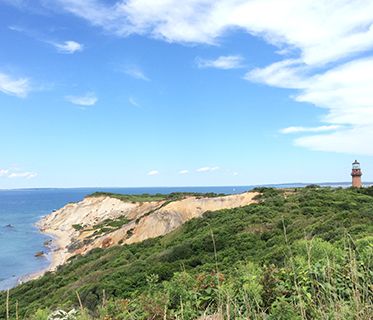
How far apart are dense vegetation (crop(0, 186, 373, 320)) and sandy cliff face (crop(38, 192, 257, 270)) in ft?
21.8

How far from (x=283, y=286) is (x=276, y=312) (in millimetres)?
1133

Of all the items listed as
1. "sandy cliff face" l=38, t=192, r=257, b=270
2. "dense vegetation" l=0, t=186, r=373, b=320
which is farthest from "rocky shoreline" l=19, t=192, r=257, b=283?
"dense vegetation" l=0, t=186, r=373, b=320

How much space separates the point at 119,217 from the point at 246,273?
69.1 meters

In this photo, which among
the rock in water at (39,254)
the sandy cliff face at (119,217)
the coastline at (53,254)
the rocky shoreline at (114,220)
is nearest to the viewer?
the sandy cliff face at (119,217)

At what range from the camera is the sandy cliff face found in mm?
43138

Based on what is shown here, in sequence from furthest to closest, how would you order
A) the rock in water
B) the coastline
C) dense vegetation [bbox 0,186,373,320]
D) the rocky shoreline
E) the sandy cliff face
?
the rock in water
the coastline
the rocky shoreline
the sandy cliff face
dense vegetation [bbox 0,186,373,320]

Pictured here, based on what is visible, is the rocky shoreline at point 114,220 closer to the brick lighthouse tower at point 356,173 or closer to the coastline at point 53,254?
the coastline at point 53,254

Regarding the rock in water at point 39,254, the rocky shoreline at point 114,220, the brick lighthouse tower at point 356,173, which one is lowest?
the rock in water at point 39,254

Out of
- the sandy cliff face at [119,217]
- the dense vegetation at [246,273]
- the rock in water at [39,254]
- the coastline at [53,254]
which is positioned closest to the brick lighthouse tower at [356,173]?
the dense vegetation at [246,273]

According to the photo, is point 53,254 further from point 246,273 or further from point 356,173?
point 246,273

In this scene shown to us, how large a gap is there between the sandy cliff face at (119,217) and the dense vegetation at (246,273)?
666cm

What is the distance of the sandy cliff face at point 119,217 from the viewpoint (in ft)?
142

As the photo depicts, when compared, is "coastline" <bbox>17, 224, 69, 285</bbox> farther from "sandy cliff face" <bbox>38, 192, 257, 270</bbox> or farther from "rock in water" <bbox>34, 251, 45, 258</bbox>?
"rock in water" <bbox>34, 251, 45, 258</bbox>

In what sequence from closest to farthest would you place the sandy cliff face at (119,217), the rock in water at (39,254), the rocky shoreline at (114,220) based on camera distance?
the sandy cliff face at (119,217) → the rocky shoreline at (114,220) → the rock in water at (39,254)
